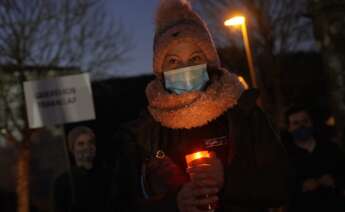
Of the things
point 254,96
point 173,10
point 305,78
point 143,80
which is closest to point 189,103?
point 254,96

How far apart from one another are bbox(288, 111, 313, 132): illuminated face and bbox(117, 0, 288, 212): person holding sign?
2.63m

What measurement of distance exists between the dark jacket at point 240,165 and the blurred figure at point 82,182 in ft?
7.14

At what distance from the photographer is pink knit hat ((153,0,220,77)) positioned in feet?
7.47

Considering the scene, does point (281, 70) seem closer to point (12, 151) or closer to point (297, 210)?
point (12, 151)

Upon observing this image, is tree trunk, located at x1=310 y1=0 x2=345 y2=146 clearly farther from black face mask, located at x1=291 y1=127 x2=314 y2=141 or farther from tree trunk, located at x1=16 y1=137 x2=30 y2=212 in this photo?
tree trunk, located at x1=16 y1=137 x2=30 y2=212

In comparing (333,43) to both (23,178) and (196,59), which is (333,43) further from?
(196,59)

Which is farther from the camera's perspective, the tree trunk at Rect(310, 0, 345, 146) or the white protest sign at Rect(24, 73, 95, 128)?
the tree trunk at Rect(310, 0, 345, 146)

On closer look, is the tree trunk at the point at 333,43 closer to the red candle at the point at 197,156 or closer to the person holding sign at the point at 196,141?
the person holding sign at the point at 196,141

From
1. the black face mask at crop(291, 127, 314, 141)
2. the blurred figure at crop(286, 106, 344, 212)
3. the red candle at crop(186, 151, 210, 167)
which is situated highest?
the red candle at crop(186, 151, 210, 167)

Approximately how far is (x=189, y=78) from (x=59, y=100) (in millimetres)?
3613

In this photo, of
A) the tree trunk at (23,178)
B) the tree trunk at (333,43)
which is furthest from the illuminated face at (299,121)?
the tree trunk at (23,178)

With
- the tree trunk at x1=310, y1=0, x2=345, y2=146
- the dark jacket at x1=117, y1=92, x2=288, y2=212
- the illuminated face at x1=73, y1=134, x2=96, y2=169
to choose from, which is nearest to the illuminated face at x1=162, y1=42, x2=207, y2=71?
the dark jacket at x1=117, y1=92, x2=288, y2=212

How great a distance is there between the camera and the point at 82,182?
14.5 feet

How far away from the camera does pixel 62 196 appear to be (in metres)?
4.53
